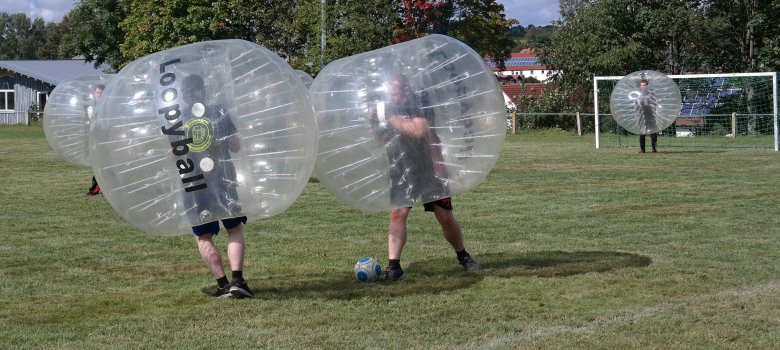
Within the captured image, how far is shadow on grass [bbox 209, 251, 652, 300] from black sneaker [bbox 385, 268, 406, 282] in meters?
0.06

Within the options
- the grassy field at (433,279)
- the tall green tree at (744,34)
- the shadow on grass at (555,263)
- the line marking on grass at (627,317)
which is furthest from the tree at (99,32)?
the line marking on grass at (627,317)

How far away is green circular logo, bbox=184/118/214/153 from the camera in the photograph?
281 inches

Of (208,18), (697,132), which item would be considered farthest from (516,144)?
(208,18)

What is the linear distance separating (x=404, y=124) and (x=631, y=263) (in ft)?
8.99

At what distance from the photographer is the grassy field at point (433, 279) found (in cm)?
660

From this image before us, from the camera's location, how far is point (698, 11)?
42.9 meters

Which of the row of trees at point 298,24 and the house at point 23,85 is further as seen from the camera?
the house at point 23,85

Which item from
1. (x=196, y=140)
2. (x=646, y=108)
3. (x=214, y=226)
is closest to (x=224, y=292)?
(x=214, y=226)

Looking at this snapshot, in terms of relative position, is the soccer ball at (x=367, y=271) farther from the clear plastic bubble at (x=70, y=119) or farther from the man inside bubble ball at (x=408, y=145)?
the clear plastic bubble at (x=70, y=119)

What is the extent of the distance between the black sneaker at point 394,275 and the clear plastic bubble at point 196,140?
1449 millimetres

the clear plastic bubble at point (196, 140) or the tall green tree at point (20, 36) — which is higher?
the tall green tree at point (20, 36)

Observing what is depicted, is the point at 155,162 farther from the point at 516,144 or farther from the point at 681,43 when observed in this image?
the point at 681,43

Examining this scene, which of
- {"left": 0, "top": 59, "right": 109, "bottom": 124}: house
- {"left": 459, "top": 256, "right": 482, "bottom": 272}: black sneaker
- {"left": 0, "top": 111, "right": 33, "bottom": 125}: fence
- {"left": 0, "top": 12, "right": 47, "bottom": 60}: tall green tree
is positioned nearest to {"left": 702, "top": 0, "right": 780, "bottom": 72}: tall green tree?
{"left": 459, "top": 256, "right": 482, "bottom": 272}: black sneaker

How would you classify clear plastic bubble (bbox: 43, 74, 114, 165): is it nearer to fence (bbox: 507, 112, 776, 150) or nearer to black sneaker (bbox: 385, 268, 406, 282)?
black sneaker (bbox: 385, 268, 406, 282)
